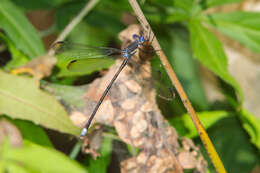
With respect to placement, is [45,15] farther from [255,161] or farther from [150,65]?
[255,161]

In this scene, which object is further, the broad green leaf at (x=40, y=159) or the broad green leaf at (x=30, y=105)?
the broad green leaf at (x=30, y=105)

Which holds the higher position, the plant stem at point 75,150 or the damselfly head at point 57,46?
the damselfly head at point 57,46

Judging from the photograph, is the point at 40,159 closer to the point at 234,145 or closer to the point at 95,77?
the point at 95,77

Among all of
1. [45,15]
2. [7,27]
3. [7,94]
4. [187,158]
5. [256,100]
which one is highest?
[45,15]

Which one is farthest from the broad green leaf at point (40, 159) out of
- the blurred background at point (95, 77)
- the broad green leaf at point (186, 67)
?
the broad green leaf at point (186, 67)

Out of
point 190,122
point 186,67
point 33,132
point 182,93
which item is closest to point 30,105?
point 33,132

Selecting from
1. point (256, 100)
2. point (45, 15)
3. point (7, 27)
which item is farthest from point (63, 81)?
point (256, 100)

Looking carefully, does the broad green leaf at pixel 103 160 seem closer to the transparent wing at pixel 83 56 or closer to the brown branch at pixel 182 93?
the transparent wing at pixel 83 56
